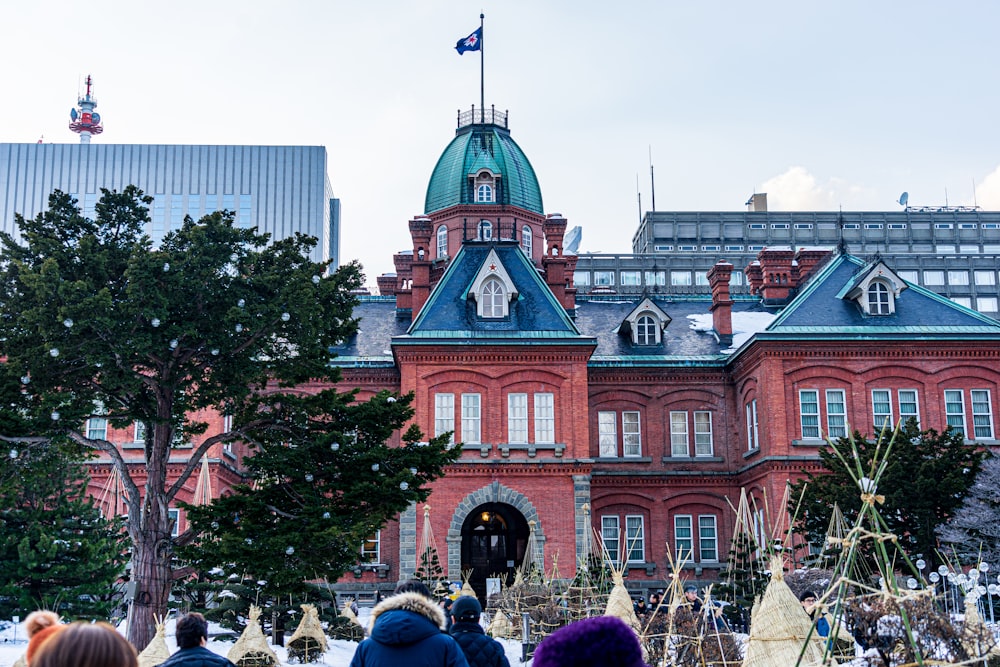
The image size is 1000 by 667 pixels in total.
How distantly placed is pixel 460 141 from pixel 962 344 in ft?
77.6

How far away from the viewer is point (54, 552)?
882 inches

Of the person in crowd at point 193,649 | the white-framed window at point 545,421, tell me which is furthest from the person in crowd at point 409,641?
the white-framed window at point 545,421

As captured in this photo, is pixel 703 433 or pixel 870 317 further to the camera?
pixel 703 433

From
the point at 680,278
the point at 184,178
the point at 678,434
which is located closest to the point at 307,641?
the point at 678,434

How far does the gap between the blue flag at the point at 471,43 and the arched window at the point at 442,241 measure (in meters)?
8.51

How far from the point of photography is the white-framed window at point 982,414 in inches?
1389

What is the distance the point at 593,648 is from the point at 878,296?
35372 millimetres

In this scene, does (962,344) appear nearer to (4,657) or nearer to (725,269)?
(725,269)

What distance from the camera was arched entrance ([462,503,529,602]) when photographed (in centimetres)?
3738

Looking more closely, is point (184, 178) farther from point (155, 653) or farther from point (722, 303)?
point (155, 653)

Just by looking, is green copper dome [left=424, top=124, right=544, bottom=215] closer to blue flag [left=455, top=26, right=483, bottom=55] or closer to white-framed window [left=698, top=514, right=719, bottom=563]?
blue flag [left=455, top=26, right=483, bottom=55]

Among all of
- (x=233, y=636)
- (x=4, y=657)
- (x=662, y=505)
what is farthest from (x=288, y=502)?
(x=662, y=505)

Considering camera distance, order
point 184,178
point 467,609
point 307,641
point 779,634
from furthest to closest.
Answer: point 184,178 < point 307,641 < point 779,634 < point 467,609

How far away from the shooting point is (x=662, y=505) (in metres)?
38.9
